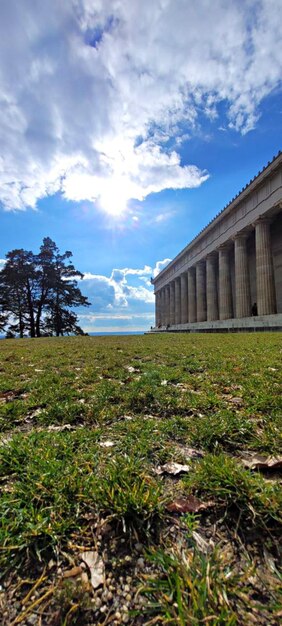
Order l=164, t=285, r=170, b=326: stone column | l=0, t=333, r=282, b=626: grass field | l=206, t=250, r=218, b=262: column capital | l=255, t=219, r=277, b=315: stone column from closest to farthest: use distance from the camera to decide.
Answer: l=0, t=333, r=282, b=626: grass field, l=255, t=219, r=277, b=315: stone column, l=206, t=250, r=218, b=262: column capital, l=164, t=285, r=170, b=326: stone column

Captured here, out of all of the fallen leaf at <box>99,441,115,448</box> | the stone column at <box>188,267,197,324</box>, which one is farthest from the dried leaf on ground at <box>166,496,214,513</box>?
the stone column at <box>188,267,197,324</box>

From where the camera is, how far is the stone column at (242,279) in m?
29.8

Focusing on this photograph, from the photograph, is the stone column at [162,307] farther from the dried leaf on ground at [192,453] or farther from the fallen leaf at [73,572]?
the fallen leaf at [73,572]

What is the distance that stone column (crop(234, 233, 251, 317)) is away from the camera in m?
29.8

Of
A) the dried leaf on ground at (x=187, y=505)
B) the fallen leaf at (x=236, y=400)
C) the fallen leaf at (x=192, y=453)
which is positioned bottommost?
the dried leaf on ground at (x=187, y=505)

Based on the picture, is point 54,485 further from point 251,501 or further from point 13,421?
point 13,421

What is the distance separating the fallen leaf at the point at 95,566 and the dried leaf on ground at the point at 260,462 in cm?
119

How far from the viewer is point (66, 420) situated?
2.96 m

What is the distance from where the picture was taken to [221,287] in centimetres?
3516

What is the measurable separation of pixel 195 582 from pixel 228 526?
16.9 inches

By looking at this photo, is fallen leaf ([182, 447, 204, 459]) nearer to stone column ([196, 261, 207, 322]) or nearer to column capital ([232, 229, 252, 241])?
column capital ([232, 229, 252, 241])

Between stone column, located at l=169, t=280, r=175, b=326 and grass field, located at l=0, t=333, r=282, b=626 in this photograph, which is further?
stone column, located at l=169, t=280, r=175, b=326

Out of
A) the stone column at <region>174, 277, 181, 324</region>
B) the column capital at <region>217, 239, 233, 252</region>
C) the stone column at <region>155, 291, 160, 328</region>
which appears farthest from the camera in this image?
the stone column at <region>155, 291, 160, 328</region>

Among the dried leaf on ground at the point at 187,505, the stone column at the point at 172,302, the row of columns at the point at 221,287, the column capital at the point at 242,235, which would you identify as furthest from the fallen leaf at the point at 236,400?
the stone column at the point at 172,302
